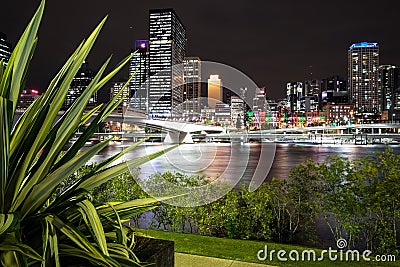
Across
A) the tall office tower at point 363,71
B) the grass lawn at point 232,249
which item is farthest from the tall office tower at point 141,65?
the tall office tower at point 363,71

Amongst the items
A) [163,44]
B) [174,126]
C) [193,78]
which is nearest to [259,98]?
[193,78]

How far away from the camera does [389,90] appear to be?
133250 mm

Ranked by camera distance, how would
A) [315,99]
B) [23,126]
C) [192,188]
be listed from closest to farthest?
[23,126], [192,188], [315,99]

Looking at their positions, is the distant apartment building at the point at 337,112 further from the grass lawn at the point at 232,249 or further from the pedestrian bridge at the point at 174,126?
the grass lawn at the point at 232,249

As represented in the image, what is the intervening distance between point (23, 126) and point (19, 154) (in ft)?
0.43

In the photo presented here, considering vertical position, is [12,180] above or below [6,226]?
above

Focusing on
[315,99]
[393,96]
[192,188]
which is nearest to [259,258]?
[192,188]

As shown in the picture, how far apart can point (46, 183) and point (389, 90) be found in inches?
5851

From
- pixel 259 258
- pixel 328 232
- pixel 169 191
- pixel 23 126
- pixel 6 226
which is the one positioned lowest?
pixel 328 232

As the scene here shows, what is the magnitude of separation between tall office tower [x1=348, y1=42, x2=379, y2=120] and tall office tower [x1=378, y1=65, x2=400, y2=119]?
2527 mm

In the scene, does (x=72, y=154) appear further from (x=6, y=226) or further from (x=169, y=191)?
(x=169, y=191)

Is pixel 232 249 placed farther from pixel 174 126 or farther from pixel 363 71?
pixel 363 71

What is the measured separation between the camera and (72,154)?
170cm

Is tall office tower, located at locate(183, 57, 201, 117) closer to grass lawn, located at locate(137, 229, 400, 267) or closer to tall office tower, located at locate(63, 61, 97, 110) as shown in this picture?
tall office tower, located at locate(63, 61, 97, 110)
